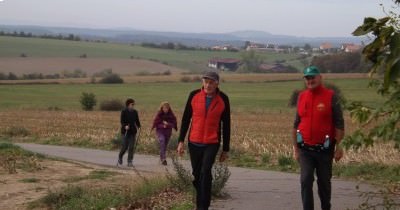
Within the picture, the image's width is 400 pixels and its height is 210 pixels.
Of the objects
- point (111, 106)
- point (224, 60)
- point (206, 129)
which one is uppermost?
point (206, 129)

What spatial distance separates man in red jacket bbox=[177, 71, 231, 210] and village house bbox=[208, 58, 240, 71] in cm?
10969

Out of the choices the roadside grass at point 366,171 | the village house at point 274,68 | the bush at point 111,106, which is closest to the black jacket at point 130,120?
the roadside grass at point 366,171

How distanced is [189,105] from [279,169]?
7.07 meters

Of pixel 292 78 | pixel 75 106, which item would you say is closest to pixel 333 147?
pixel 75 106

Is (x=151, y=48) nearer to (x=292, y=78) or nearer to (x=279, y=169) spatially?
(x=292, y=78)

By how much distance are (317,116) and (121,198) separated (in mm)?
3615

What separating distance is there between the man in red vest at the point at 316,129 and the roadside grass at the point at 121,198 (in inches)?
71.6

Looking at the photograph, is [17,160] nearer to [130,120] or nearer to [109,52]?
[130,120]

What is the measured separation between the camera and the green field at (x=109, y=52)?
11781 cm

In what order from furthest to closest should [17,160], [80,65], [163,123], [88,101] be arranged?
1. [80,65]
2. [88,101]
3. [163,123]
4. [17,160]

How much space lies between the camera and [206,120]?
25.2ft

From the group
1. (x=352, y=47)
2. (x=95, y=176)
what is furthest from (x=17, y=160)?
(x=352, y=47)

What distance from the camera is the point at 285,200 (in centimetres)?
902

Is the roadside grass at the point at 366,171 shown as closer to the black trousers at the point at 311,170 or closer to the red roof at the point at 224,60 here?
the black trousers at the point at 311,170
